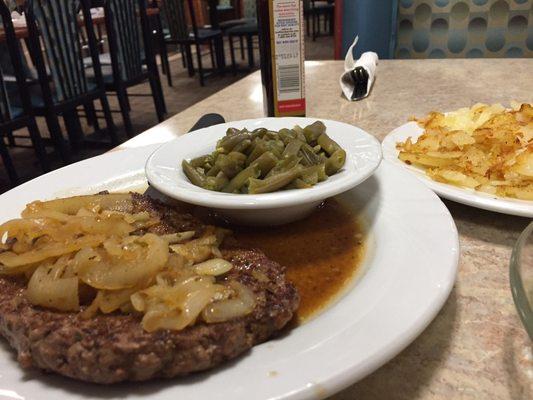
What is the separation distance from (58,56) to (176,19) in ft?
12.1

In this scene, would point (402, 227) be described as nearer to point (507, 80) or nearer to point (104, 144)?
point (507, 80)

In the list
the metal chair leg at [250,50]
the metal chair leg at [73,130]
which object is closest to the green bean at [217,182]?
the metal chair leg at [73,130]

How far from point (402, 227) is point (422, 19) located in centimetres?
323

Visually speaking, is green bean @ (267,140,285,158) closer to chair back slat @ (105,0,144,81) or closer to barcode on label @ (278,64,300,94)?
barcode on label @ (278,64,300,94)

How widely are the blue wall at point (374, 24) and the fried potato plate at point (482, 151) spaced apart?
2514 millimetres

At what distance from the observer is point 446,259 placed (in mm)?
661

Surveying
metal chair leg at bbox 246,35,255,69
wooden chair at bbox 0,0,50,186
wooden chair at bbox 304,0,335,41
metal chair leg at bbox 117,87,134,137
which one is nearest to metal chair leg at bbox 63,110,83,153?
metal chair leg at bbox 117,87,134,137

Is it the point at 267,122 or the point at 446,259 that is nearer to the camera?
the point at 446,259

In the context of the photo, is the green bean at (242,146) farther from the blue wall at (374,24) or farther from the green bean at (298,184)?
the blue wall at (374,24)

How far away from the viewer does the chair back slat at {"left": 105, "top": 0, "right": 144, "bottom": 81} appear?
4020 millimetres

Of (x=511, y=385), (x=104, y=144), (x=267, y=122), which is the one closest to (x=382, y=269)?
(x=511, y=385)

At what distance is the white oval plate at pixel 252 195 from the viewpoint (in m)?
0.80

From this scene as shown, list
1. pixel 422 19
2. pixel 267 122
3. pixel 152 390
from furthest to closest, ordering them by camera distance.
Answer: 1. pixel 422 19
2. pixel 267 122
3. pixel 152 390

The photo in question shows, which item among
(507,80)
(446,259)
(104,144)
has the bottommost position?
(104,144)
